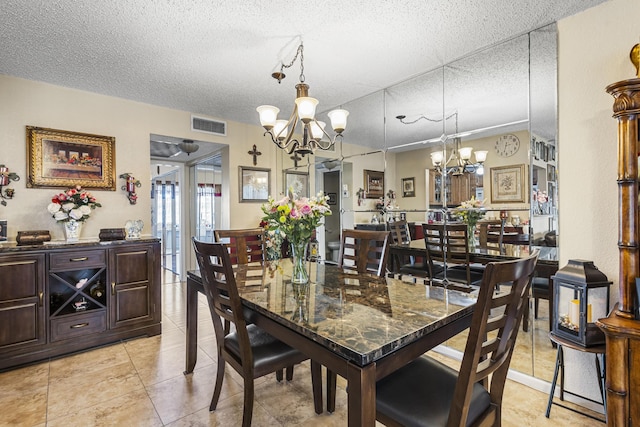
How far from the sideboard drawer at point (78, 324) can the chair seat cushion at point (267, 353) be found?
1.81 metres

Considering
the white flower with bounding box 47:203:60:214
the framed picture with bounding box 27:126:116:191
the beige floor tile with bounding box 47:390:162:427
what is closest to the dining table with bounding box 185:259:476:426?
the beige floor tile with bounding box 47:390:162:427

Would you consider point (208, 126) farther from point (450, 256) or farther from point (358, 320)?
point (358, 320)

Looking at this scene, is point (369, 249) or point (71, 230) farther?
point (71, 230)

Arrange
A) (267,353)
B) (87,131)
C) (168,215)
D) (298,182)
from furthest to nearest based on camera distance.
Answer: (168,215), (298,182), (87,131), (267,353)

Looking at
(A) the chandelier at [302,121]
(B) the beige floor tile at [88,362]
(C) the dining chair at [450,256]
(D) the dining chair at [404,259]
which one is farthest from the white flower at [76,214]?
(C) the dining chair at [450,256]

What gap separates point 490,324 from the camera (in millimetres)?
1046

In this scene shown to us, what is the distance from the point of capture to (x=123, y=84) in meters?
3.07

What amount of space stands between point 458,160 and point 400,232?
90 centimetres

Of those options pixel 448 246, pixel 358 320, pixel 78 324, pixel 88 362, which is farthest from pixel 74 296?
pixel 448 246

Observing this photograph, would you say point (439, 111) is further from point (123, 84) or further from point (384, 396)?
point (123, 84)

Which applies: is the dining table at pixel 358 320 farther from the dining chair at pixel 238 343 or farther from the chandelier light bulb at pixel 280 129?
the chandelier light bulb at pixel 280 129

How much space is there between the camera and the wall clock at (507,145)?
2.32 metres

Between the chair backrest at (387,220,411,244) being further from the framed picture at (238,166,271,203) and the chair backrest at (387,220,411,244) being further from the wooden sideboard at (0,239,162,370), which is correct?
the wooden sideboard at (0,239,162,370)

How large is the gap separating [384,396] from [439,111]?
2511 mm
